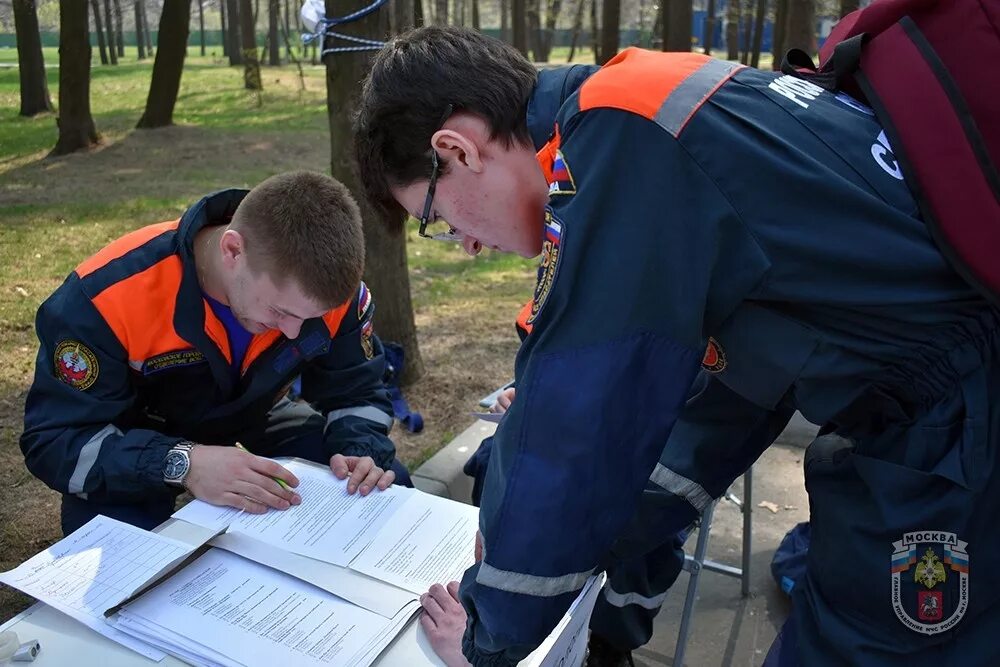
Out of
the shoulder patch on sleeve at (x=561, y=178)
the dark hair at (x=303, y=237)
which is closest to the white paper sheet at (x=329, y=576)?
the dark hair at (x=303, y=237)

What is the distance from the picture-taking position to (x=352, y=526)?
2006 mm

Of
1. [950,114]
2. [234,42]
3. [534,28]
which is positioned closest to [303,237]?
[950,114]

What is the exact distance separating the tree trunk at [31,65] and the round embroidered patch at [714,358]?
14174mm

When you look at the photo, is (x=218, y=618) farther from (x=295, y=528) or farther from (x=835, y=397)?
(x=835, y=397)

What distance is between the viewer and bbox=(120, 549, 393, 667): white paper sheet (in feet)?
→ 5.11

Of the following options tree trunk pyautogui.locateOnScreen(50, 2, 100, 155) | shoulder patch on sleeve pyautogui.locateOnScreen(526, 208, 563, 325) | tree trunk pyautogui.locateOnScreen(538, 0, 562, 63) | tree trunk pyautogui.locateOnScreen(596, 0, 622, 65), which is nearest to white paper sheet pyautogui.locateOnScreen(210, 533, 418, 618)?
shoulder patch on sleeve pyautogui.locateOnScreen(526, 208, 563, 325)

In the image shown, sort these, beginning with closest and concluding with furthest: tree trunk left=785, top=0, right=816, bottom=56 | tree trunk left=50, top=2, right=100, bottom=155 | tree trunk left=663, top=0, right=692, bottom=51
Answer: tree trunk left=785, top=0, right=816, bottom=56 < tree trunk left=50, top=2, right=100, bottom=155 < tree trunk left=663, top=0, right=692, bottom=51

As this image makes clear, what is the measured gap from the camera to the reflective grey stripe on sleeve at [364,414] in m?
2.74

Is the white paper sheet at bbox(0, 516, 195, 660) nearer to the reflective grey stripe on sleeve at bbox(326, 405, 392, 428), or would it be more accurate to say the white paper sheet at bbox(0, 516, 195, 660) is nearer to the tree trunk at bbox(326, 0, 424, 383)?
the reflective grey stripe on sleeve at bbox(326, 405, 392, 428)

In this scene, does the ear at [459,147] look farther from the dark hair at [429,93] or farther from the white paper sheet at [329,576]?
the white paper sheet at [329,576]

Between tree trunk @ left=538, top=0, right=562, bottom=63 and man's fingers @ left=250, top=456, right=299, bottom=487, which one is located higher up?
tree trunk @ left=538, top=0, right=562, bottom=63

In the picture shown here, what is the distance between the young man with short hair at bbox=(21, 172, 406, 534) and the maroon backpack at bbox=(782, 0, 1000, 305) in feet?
4.57

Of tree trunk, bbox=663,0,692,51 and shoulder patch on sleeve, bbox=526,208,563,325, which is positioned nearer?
shoulder patch on sleeve, bbox=526,208,563,325

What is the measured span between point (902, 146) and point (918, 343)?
26cm
